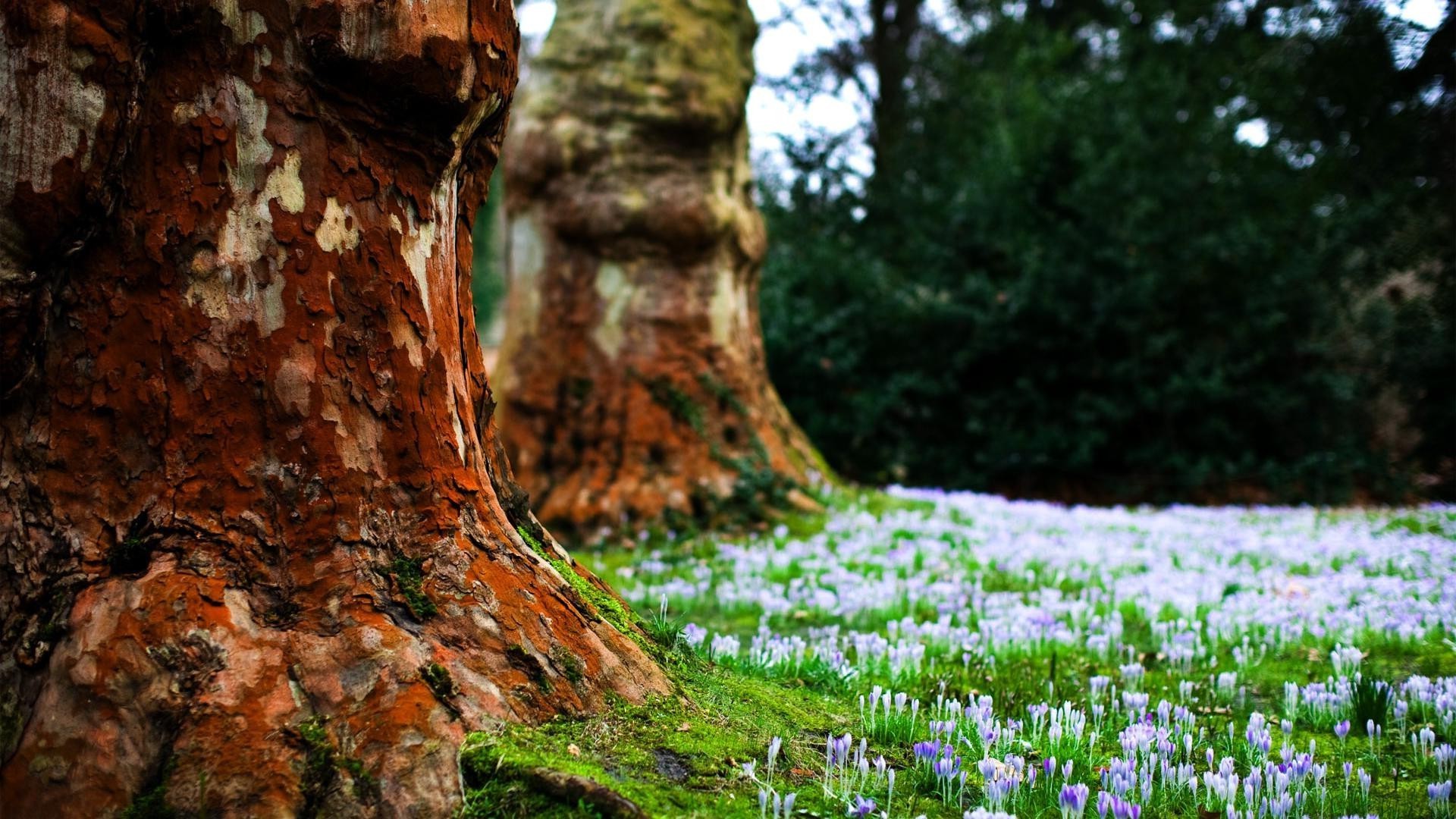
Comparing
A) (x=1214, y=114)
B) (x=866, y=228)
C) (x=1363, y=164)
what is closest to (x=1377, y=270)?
(x=1363, y=164)

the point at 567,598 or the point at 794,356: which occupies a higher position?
the point at 794,356

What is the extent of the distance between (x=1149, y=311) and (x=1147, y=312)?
4 centimetres

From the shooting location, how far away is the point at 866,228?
1496 cm

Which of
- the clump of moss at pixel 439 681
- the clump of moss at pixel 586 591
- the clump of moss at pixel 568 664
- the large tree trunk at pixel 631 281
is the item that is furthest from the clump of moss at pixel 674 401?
the clump of moss at pixel 439 681

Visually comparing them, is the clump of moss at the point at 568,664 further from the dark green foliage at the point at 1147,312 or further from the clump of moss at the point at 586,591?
the dark green foliage at the point at 1147,312

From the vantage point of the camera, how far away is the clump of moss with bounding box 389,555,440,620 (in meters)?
2.40

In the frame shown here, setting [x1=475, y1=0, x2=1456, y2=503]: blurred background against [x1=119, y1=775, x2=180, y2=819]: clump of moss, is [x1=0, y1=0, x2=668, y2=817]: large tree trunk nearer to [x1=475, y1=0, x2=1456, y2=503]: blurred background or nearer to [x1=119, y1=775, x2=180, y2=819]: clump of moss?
[x1=119, y1=775, x2=180, y2=819]: clump of moss

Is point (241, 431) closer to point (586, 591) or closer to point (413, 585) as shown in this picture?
point (413, 585)

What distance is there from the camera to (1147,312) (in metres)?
12.5

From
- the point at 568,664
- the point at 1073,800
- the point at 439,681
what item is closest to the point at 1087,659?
the point at 1073,800

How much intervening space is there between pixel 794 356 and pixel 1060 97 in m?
5.40

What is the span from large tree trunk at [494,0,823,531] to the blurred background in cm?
495

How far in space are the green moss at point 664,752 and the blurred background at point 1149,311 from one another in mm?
10082

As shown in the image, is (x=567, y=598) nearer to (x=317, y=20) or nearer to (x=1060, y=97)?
(x=317, y=20)
